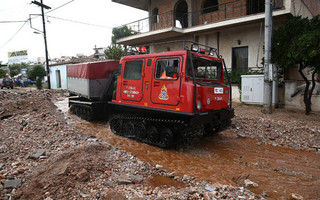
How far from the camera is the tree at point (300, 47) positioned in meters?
8.27

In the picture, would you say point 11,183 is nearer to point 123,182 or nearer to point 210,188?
point 123,182

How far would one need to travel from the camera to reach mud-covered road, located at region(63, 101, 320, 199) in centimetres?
429

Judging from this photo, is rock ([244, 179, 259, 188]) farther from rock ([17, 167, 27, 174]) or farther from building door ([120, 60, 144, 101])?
rock ([17, 167, 27, 174])

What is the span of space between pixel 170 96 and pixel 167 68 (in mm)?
771

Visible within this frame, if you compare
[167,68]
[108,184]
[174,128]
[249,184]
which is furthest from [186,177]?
[167,68]

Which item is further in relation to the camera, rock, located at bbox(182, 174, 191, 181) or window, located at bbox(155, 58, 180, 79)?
window, located at bbox(155, 58, 180, 79)

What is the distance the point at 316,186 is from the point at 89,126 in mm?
7817

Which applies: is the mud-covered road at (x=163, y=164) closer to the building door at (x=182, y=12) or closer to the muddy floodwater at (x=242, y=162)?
the muddy floodwater at (x=242, y=162)

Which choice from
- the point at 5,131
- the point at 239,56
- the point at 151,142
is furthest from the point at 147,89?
the point at 239,56

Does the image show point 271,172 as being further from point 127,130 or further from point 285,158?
point 127,130

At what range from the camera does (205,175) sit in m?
4.71

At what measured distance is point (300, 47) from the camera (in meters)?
8.49

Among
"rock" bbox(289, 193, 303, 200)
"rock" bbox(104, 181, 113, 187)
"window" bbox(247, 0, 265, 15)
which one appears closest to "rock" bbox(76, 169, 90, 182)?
"rock" bbox(104, 181, 113, 187)

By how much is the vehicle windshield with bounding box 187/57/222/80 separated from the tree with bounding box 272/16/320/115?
3.87 metres
